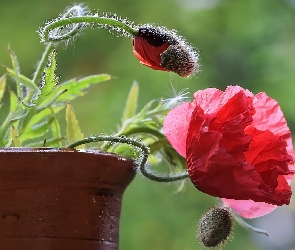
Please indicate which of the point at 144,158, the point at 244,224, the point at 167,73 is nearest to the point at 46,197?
the point at 144,158

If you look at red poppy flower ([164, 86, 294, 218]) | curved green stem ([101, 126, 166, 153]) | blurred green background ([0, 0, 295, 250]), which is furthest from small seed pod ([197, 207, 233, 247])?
blurred green background ([0, 0, 295, 250])

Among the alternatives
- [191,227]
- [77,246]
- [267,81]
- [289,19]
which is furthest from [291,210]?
[77,246]

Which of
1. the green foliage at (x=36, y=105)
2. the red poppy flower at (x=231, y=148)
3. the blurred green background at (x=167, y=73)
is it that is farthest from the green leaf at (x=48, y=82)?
the blurred green background at (x=167, y=73)

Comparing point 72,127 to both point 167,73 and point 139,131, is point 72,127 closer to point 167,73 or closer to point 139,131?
point 139,131

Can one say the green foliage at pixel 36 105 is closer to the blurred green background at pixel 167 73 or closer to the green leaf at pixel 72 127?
the green leaf at pixel 72 127

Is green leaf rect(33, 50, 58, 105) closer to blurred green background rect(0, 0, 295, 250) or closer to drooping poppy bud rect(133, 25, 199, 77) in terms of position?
drooping poppy bud rect(133, 25, 199, 77)

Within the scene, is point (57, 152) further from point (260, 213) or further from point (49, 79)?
point (260, 213)
